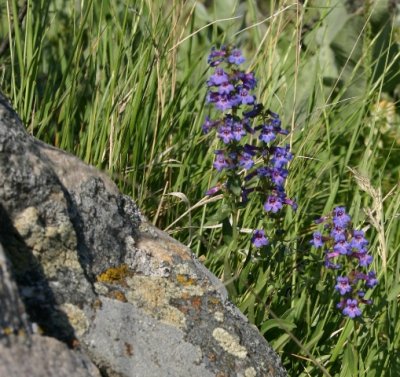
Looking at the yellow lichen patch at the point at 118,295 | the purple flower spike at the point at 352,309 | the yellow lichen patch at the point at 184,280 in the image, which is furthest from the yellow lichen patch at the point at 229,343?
the purple flower spike at the point at 352,309

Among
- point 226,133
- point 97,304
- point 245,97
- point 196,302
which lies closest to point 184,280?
point 196,302

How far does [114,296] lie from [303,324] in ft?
2.90

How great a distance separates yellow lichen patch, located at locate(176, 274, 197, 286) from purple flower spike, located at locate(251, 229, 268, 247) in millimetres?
321

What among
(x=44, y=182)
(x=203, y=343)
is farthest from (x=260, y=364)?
(x=44, y=182)

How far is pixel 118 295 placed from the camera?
201cm

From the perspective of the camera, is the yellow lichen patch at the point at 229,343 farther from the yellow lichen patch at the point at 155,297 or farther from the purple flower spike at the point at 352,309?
the purple flower spike at the point at 352,309

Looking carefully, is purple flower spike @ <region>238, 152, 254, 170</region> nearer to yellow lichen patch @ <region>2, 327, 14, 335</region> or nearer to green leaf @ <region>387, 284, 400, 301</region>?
green leaf @ <region>387, 284, 400, 301</region>

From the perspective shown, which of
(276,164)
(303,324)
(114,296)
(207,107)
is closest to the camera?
(114,296)

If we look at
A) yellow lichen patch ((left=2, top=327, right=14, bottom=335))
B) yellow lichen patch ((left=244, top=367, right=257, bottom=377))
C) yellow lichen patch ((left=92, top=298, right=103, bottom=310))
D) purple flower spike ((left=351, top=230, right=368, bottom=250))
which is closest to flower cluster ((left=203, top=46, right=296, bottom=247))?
purple flower spike ((left=351, top=230, right=368, bottom=250))

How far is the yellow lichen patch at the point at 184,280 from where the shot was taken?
7.23 feet

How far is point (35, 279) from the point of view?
1.87 metres

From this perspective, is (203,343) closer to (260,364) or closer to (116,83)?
(260,364)

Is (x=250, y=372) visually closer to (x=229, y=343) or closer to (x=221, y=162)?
(x=229, y=343)

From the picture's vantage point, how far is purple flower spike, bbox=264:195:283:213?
2465mm
